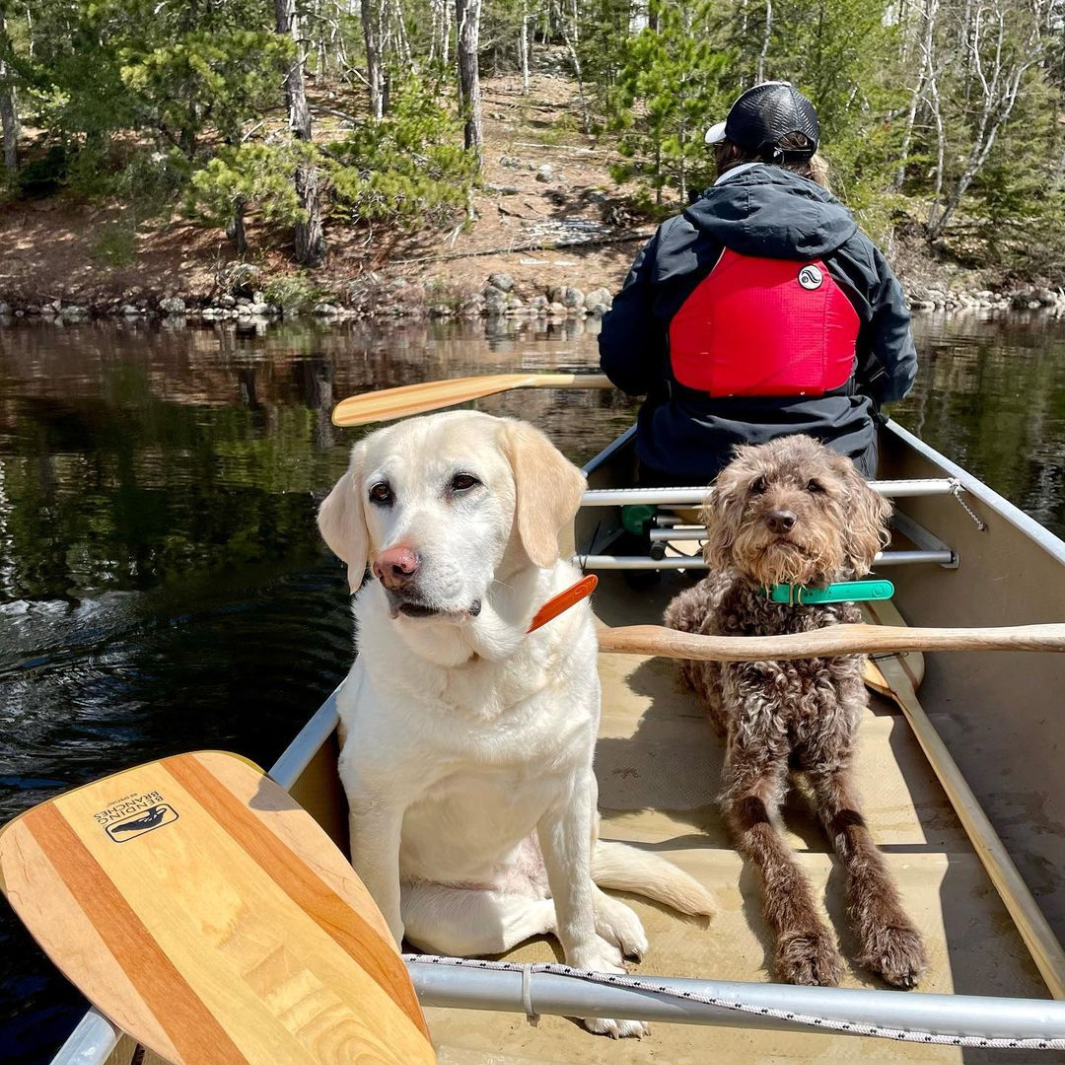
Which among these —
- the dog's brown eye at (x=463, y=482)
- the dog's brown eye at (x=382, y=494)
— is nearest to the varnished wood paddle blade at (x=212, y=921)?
the dog's brown eye at (x=382, y=494)

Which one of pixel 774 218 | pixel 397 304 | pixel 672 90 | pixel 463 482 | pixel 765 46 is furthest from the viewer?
pixel 765 46

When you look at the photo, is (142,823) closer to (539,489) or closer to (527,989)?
(527,989)

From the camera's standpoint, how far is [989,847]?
9.69 feet

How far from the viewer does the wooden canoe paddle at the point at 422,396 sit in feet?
15.8

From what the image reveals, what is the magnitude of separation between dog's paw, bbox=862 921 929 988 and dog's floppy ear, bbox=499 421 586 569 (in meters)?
1.44

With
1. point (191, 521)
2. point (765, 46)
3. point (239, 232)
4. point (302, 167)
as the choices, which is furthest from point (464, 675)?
point (765, 46)

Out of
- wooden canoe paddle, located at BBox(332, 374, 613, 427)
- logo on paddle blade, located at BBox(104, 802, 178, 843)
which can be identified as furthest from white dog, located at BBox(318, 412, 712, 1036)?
wooden canoe paddle, located at BBox(332, 374, 613, 427)

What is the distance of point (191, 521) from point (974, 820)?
7.33m

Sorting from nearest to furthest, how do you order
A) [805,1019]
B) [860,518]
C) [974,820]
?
[805,1019] < [974,820] < [860,518]

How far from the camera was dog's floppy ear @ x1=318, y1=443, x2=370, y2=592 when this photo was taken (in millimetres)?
2303

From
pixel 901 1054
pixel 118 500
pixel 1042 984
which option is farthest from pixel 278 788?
pixel 118 500

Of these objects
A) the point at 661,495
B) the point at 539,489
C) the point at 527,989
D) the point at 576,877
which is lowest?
the point at 576,877

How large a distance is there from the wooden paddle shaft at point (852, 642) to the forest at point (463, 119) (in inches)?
1087

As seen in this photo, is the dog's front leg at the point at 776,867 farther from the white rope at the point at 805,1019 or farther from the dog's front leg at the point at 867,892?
the white rope at the point at 805,1019
